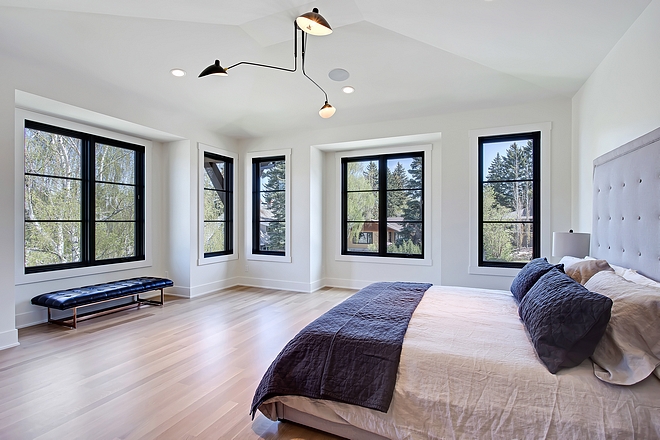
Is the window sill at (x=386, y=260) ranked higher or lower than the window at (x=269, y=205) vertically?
lower

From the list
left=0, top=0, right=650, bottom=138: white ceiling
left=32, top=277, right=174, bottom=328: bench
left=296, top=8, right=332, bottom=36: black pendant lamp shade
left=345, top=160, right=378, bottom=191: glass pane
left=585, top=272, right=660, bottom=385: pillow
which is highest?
left=0, top=0, right=650, bottom=138: white ceiling

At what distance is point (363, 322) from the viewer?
7.28 feet

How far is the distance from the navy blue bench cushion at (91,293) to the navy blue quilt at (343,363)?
2.95 m

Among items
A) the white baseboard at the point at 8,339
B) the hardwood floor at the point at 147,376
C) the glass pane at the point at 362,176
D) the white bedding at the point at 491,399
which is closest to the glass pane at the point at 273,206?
the glass pane at the point at 362,176

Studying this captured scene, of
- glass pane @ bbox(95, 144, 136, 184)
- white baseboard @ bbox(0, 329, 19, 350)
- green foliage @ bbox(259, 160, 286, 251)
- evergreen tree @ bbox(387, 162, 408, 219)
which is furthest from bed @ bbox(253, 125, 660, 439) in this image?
glass pane @ bbox(95, 144, 136, 184)

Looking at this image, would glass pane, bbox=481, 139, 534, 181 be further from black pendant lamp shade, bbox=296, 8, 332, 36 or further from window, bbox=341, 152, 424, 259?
Answer: black pendant lamp shade, bbox=296, 8, 332, 36

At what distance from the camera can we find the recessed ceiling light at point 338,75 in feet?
13.9

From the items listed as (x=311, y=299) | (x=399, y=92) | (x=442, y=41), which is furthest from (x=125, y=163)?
(x=442, y=41)

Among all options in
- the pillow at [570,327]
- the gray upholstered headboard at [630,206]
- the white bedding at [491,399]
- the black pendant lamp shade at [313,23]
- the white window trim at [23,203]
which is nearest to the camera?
the white bedding at [491,399]

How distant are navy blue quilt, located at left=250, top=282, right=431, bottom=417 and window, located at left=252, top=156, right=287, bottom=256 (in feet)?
13.3

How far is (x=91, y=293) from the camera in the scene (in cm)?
402

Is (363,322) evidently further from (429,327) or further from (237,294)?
(237,294)

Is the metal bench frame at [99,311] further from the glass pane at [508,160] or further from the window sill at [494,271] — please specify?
the glass pane at [508,160]

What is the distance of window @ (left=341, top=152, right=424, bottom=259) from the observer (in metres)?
5.77
